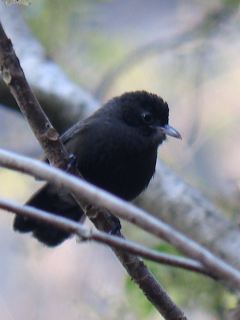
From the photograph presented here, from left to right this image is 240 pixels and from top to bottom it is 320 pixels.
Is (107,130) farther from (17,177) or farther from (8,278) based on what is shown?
(8,278)

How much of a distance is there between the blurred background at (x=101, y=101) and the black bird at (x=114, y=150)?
47 centimetres

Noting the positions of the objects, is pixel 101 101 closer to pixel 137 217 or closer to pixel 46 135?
pixel 46 135

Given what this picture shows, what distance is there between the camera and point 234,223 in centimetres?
433

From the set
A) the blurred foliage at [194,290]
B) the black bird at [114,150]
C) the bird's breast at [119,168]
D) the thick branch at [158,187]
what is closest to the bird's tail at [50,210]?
the black bird at [114,150]

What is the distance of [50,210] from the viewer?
166 inches

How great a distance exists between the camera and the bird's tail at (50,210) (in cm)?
397

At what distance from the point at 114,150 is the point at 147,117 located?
45 centimetres

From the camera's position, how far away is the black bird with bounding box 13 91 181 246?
3.90m

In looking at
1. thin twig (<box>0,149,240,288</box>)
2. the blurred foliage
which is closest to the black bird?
the blurred foliage

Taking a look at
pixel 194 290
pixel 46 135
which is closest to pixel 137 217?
pixel 46 135

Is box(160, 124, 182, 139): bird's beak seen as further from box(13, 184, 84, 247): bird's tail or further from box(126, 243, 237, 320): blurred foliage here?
box(126, 243, 237, 320): blurred foliage

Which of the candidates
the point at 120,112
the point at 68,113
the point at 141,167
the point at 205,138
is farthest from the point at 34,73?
the point at 205,138

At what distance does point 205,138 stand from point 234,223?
262 centimetres

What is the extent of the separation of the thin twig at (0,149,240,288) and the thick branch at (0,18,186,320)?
57 centimetres
